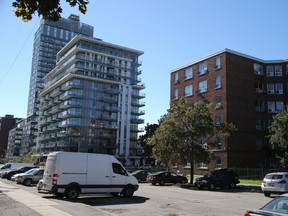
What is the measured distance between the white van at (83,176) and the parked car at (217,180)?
1019 centimetres

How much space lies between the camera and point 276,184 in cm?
2162

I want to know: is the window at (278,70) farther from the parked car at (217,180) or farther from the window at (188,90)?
the parked car at (217,180)

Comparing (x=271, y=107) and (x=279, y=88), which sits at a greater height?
(x=279, y=88)

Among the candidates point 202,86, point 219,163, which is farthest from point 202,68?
point 219,163

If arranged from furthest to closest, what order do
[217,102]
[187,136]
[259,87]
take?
[259,87] → [217,102] → [187,136]

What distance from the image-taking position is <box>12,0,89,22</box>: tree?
5414 millimetres

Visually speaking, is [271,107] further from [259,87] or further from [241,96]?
[241,96]

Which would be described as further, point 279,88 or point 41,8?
point 279,88

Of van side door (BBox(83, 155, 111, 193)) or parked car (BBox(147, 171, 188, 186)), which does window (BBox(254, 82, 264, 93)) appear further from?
van side door (BBox(83, 155, 111, 193))

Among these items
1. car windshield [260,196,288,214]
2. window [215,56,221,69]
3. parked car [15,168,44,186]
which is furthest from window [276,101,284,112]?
car windshield [260,196,288,214]

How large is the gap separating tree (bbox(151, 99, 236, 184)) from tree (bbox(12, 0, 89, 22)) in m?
27.9

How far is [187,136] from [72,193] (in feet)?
58.0

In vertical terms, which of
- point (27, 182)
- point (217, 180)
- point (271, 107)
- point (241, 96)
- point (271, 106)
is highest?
point (241, 96)

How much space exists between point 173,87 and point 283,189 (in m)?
36.8
